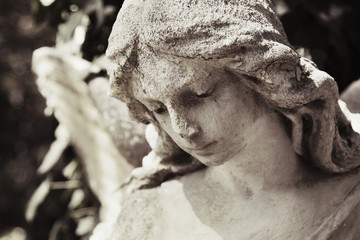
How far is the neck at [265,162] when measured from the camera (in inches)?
46.9

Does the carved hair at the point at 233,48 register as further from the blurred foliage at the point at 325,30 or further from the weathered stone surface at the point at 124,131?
the blurred foliage at the point at 325,30

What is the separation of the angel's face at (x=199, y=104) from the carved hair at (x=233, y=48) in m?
0.03

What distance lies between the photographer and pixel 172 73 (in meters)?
1.05

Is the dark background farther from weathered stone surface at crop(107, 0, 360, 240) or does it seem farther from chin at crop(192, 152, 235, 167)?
chin at crop(192, 152, 235, 167)

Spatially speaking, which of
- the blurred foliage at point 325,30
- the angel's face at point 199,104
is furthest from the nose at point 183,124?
the blurred foliage at point 325,30

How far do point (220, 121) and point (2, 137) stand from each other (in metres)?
3.57

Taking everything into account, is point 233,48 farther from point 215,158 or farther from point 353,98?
point 353,98

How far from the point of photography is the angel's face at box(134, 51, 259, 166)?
1054 millimetres

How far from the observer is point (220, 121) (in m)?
1.10

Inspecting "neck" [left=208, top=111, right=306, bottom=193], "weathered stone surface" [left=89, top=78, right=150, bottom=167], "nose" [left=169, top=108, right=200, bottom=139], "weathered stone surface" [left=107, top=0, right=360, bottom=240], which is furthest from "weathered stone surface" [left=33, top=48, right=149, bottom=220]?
"nose" [left=169, top=108, right=200, bottom=139]

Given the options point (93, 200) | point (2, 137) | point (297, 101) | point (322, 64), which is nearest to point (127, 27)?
point (297, 101)

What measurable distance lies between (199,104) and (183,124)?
50 mm

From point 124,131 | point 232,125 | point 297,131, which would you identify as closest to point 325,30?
point 124,131

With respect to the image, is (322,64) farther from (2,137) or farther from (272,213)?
(2,137)
